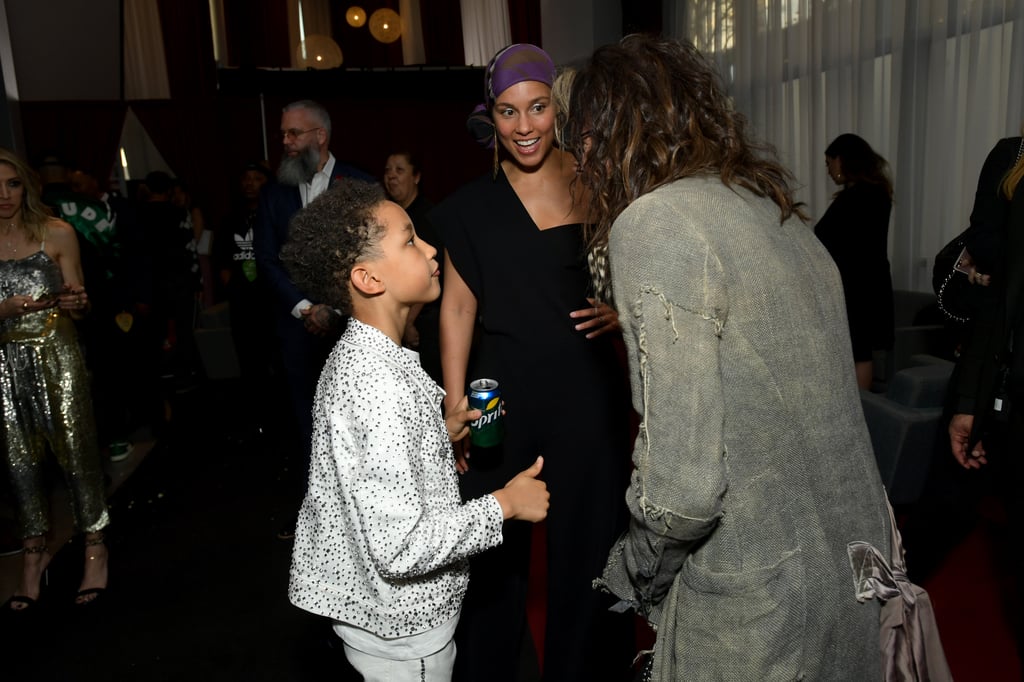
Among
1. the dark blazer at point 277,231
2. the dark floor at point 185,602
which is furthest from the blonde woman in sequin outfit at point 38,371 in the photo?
the dark blazer at point 277,231

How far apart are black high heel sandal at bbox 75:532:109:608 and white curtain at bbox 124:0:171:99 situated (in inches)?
400

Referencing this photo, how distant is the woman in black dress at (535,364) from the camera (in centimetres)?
184

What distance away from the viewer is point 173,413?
555 centimetres

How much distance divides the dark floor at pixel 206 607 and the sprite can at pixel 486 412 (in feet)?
2.46

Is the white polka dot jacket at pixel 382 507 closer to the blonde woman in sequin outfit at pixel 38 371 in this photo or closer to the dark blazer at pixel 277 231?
the dark blazer at pixel 277 231

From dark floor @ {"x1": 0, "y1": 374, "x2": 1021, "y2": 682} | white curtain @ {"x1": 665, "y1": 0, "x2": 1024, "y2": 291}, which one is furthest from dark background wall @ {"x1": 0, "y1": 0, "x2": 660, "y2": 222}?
dark floor @ {"x1": 0, "y1": 374, "x2": 1021, "y2": 682}

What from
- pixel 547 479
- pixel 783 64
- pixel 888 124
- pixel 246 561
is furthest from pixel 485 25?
pixel 547 479

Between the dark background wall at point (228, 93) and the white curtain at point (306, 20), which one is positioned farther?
the white curtain at point (306, 20)

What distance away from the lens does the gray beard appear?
9.68 feet

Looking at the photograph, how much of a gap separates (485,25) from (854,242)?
976cm

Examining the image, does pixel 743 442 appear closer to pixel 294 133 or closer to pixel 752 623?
pixel 752 623

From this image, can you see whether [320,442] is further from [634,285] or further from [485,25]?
[485,25]

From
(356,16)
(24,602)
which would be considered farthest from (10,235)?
(356,16)

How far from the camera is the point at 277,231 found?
2.99 meters
